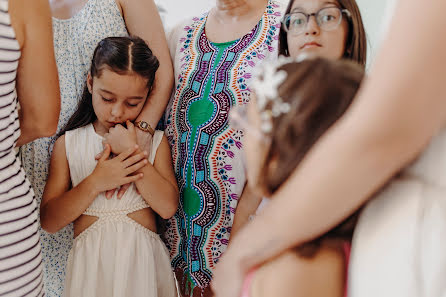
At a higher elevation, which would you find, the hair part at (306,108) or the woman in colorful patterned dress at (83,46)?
the hair part at (306,108)

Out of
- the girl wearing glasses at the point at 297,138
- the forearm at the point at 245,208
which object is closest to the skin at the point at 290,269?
the girl wearing glasses at the point at 297,138

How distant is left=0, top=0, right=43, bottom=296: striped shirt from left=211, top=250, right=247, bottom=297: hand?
55 centimetres

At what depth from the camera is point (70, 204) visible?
61.7 inches

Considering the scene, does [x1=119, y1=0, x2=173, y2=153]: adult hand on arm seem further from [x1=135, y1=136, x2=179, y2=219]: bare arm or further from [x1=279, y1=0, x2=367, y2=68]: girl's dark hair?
[x1=279, y1=0, x2=367, y2=68]: girl's dark hair

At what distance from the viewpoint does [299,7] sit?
1410 millimetres

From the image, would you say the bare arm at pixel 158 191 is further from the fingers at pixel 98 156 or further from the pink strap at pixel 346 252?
the pink strap at pixel 346 252

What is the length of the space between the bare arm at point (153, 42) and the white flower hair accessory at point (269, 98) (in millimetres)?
882

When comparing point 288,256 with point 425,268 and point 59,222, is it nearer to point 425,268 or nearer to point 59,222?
point 425,268

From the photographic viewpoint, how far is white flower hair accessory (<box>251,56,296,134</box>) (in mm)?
816

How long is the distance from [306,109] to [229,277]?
35 cm

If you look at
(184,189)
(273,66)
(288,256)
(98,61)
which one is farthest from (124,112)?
(288,256)

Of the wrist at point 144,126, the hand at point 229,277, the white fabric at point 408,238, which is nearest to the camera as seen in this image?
the white fabric at point 408,238

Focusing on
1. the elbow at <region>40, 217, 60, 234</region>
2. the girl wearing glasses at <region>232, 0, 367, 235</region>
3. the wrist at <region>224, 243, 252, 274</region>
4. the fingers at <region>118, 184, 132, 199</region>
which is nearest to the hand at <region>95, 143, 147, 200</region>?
the fingers at <region>118, 184, 132, 199</region>

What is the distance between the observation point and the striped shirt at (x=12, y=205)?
42.7 inches
